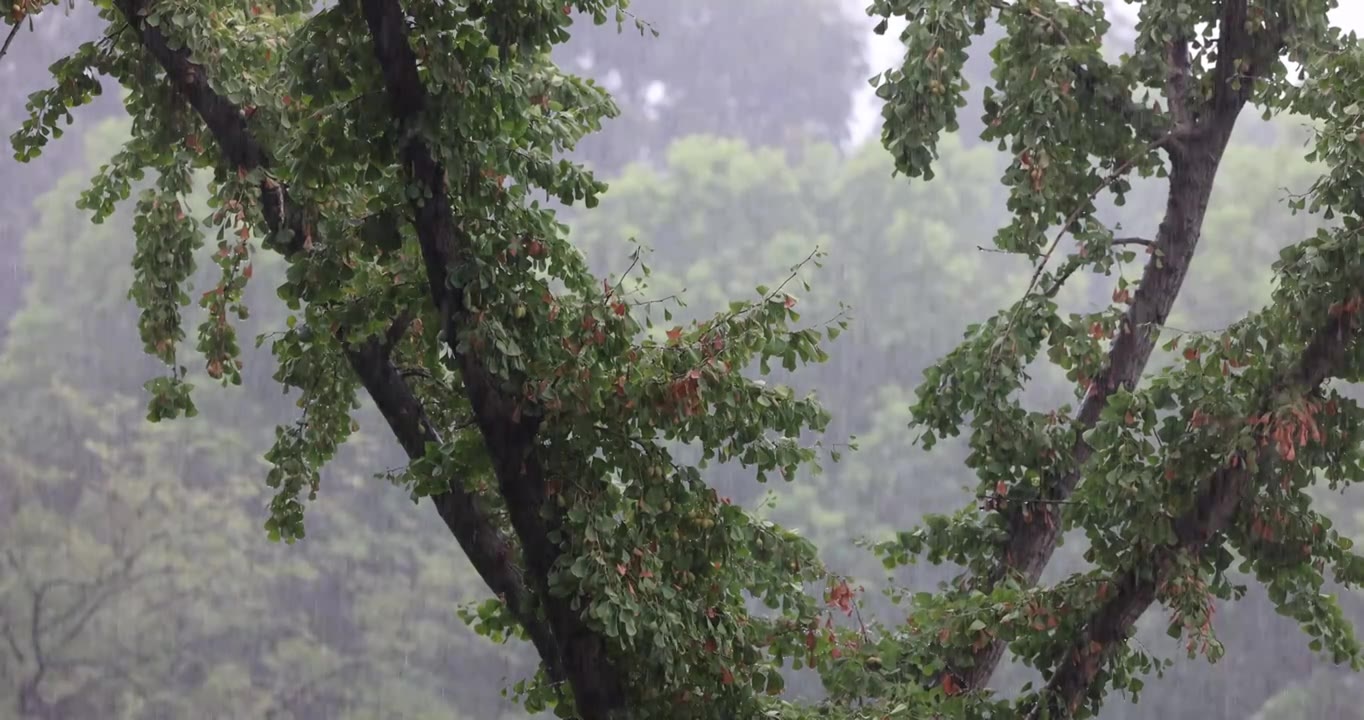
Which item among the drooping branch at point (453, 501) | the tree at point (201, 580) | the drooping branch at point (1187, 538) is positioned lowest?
the drooping branch at point (1187, 538)

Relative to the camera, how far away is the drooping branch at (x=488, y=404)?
190 inches

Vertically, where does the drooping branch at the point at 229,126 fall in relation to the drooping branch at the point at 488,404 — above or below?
above

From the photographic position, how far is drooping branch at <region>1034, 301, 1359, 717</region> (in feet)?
16.4

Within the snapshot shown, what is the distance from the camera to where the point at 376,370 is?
5.82 metres

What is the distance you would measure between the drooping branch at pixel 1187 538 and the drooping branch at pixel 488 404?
5.20 ft

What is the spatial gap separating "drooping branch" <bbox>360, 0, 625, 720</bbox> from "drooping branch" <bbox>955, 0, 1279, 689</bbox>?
201 centimetres

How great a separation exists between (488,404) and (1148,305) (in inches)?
116

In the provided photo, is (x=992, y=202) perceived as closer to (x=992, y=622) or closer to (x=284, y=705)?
(x=284, y=705)

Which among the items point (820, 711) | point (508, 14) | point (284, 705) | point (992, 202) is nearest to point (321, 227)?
point (508, 14)

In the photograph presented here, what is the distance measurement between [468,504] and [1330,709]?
61.9 ft

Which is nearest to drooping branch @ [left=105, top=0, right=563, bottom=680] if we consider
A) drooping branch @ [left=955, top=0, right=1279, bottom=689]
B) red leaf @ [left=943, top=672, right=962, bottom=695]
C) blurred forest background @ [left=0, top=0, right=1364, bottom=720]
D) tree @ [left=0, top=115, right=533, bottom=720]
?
red leaf @ [left=943, top=672, right=962, bottom=695]

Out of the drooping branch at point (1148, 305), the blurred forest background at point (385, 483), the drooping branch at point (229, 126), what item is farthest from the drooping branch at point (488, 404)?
the blurred forest background at point (385, 483)

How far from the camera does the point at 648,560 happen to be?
5172mm

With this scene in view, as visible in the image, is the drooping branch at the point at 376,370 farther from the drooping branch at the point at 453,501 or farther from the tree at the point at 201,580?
the tree at the point at 201,580
